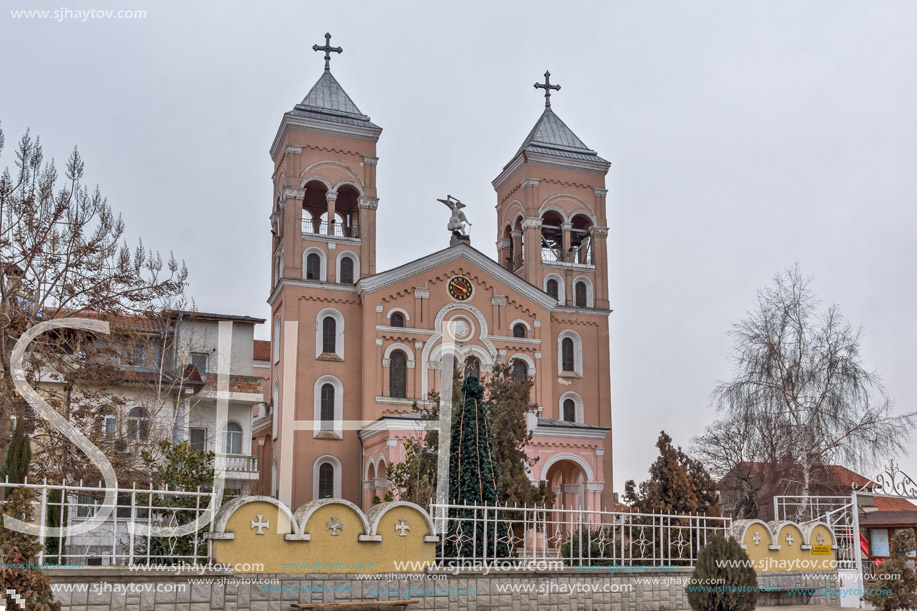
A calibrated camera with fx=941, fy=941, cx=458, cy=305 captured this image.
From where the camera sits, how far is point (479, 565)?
1402 cm

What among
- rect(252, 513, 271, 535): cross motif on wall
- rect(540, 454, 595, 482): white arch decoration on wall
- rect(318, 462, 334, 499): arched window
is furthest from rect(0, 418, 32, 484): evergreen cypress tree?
rect(540, 454, 595, 482): white arch decoration on wall

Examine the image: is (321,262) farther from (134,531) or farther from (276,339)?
(134,531)

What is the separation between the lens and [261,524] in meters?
12.4

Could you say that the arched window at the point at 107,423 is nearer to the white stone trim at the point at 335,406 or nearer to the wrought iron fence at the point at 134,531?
the wrought iron fence at the point at 134,531

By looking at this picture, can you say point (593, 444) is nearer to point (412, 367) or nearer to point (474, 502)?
point (412, 367)

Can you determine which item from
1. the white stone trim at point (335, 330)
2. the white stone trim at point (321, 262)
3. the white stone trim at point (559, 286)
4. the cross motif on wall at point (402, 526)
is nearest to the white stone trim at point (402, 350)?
the white stone trim at point (335, 330)

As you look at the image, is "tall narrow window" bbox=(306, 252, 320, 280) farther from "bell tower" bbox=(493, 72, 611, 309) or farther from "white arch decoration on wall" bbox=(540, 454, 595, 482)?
"white arch decoration on wall" bbox=(540, 454, 595, 482)

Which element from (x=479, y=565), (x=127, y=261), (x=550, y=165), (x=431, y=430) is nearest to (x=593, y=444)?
(x=431, y=430)

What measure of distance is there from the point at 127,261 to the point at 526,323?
1921cm

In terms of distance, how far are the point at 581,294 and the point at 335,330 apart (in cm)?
1121

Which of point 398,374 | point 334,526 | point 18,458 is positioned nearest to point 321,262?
point 398,374

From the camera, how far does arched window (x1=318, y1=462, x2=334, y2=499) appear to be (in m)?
34.5

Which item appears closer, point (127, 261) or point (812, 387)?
point (127, 261)

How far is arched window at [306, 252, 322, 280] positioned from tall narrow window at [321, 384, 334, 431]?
451cm
